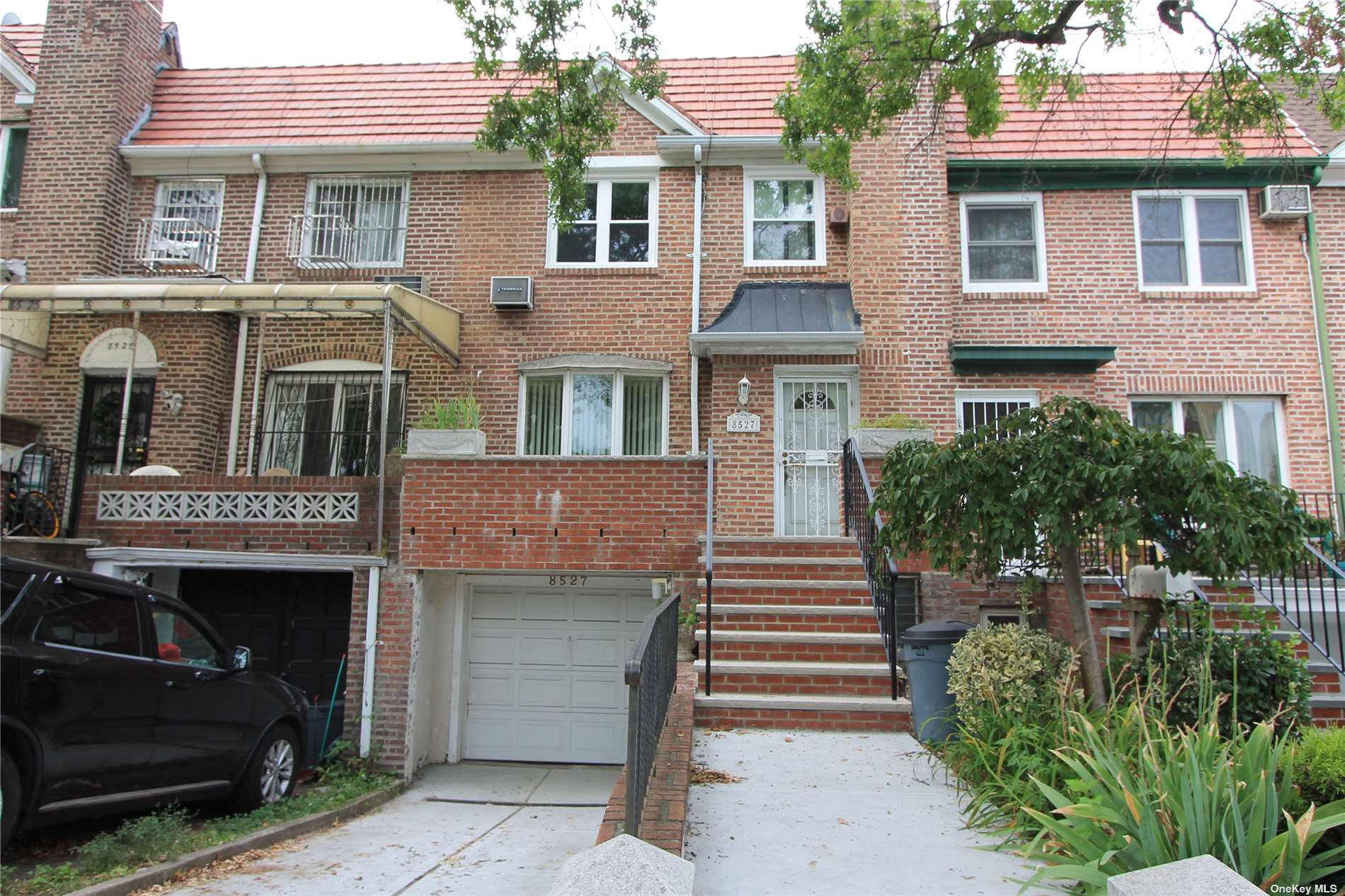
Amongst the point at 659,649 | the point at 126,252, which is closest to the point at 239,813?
the point at 659,649

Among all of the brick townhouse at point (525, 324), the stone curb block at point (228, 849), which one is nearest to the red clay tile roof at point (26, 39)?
the brick townhouse at point (525, 324)

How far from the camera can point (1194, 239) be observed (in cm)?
1141

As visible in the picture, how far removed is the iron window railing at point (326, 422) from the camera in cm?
1158

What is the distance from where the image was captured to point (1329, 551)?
23.2 ft

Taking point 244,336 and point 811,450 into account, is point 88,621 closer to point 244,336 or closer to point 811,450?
point 244,336

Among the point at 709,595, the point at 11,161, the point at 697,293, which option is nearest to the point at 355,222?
the point at 697,293

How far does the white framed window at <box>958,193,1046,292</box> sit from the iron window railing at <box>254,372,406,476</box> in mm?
7768

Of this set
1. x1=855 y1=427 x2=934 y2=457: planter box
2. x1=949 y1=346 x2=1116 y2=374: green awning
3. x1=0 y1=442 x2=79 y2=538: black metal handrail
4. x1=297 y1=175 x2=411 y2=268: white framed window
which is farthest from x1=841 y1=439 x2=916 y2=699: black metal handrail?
x1=0 y1=442 x2=79 y2=538: black metal handrail

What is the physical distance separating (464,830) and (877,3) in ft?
26.2

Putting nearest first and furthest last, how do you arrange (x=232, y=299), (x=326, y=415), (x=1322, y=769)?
(x=1322, y=769) → (x=232, y=299) → (x=326, y=415)

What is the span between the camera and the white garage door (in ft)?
35.7

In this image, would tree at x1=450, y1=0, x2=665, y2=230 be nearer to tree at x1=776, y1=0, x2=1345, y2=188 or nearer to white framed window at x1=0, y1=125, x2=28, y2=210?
tree at x1=776, y1=0, x2=1345, y2=188

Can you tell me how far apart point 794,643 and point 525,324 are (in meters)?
6.18

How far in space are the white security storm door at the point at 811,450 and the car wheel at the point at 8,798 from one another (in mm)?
7473
